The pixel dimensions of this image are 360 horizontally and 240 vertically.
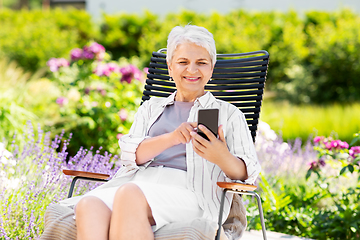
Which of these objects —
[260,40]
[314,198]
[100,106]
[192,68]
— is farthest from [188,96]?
[260,40]

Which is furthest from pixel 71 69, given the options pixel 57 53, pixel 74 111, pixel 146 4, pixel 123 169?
pixel 146 4

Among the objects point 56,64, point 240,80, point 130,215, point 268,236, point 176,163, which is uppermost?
point 56,64

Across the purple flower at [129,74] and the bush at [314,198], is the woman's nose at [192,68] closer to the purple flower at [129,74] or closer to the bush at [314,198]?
the bush at [314,198]

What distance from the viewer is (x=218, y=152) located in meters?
1.77

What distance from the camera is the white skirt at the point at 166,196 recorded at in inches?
67.8

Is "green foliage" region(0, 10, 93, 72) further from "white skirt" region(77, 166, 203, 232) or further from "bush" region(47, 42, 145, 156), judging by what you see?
"white skirt" region(77, 166, 203, 232)

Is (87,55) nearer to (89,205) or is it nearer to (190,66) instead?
(190,66)

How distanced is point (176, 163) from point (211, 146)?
0.33 m

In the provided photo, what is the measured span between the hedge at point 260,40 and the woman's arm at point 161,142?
7730 mm

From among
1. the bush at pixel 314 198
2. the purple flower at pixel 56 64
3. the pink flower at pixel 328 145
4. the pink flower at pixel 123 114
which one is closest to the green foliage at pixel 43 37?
the purple flower at pixel 56 64

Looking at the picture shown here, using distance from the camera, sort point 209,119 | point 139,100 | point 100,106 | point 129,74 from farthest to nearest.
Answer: point 129,74
point 139,100
point 100,106
point 209,119

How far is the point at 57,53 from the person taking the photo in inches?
447

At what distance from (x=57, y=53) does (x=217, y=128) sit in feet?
34.2

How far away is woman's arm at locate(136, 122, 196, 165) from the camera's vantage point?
71.2 inches
